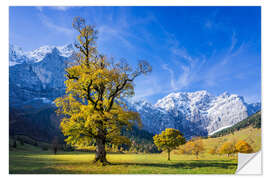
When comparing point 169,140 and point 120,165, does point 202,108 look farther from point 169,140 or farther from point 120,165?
point 120,165

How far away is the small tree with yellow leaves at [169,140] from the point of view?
1123 centimetres

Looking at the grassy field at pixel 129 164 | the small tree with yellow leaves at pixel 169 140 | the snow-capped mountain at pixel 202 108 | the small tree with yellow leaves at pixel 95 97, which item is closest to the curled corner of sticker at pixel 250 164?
the grassy field at pixel 129 164

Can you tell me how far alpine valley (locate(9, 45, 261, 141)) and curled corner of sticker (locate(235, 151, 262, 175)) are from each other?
Result: 9.03 feet

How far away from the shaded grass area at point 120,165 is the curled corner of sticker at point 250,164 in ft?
0.85

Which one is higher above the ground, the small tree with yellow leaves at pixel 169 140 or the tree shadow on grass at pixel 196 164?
the small tree with yellow leaves at pixel 169 140

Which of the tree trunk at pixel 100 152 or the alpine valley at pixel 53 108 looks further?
the alpine valley at pixel 53 108

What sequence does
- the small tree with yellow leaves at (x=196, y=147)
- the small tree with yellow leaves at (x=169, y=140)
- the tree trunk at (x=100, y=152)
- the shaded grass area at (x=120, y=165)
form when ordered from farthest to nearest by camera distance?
the small tree with yellow leaves at (x=196, y=147)
the small tree with yellow leaves at (x=169, y=140)
the tree trunk at (x=100, y=152)
the shaded grass area at (x=120, y=165)

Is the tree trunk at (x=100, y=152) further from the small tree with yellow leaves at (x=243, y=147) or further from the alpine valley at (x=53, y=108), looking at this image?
the small tree with yellow leaves at (x=243, y=147)

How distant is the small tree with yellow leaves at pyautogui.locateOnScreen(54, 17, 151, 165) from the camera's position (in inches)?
364

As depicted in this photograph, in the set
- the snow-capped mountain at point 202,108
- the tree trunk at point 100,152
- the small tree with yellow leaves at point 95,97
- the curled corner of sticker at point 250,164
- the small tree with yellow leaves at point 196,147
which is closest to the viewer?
the curled corner of sticker at point 250,164

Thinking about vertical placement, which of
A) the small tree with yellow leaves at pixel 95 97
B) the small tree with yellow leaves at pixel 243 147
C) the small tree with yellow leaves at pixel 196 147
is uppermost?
the small tree with yellow leaves at pixel 95 97

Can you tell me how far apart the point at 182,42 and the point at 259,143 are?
6.90 m

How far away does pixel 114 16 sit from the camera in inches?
435
